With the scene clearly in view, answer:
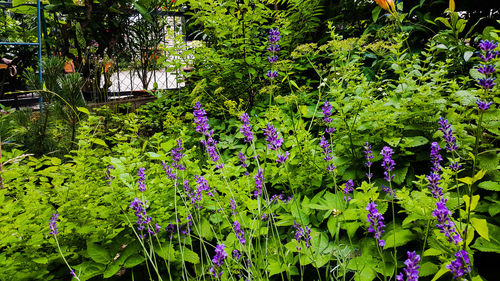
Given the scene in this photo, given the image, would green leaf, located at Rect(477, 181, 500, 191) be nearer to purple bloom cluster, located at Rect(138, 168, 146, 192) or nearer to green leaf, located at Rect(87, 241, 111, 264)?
purple bloom cluster, located at Rect(138, 168, 146, 192)

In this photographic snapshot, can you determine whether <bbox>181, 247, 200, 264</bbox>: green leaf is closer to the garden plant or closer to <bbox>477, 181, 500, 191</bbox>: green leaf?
the garden plant

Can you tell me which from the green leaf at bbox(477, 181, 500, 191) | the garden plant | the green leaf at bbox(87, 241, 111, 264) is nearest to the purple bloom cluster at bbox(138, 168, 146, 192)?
the garden plant

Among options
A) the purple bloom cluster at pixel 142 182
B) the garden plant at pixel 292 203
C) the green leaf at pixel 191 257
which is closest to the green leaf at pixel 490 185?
the garden plant at pixel 292 203

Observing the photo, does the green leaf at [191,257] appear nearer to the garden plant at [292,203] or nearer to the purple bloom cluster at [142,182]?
the garden plant at [292,203]

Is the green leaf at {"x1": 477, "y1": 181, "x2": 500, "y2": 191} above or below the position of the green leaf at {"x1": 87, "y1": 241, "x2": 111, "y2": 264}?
above

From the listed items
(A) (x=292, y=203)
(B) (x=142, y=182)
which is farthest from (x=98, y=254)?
(A) (x=292, y=203)

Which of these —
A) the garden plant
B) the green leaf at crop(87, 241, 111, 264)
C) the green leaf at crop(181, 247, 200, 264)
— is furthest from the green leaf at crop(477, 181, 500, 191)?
the green leaf at crop(87, 241, 111, 264)

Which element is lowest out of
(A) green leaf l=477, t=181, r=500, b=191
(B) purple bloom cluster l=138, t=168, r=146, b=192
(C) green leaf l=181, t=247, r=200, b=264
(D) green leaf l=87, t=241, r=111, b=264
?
(C) green leaf l=181, t=247, r=200, b=264

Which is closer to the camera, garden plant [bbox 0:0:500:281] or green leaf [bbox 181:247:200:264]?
garden plant [bbox 0:0:500:281]

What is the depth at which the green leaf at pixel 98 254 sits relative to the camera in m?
1.26

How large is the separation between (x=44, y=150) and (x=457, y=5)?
337cm

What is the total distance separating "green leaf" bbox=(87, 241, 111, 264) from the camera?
126cm

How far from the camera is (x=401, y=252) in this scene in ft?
4.21

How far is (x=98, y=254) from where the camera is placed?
127 cm
